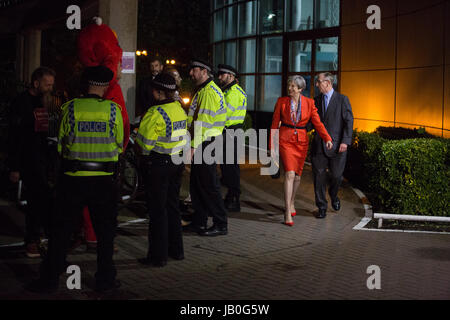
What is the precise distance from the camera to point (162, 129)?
265 inches

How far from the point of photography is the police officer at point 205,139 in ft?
26.2

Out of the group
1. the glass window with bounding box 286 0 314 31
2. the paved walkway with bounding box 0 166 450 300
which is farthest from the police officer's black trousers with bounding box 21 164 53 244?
the glass window with bounding box 286 0 314 31

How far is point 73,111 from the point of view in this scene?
5828mm

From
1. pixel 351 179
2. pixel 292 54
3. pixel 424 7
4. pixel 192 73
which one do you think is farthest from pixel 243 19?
pixel 192 73

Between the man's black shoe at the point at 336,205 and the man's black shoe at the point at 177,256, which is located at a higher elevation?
the man's black shoe at the point at 336,205

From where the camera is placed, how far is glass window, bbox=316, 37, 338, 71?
18719mm

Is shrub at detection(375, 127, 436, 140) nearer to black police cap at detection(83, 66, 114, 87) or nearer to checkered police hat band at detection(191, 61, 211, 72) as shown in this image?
checkered police hat band at detection(191, 61, 211, 72)

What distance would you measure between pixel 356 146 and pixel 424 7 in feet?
10.6

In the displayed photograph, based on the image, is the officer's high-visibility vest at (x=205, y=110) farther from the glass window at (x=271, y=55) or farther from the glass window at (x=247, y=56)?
the glass window at (x=247, y=56)

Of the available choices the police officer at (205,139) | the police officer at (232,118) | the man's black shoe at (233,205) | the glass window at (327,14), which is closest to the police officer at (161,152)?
the police officer at (205,139)

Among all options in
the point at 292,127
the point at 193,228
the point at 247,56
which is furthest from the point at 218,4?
the point at 193,228

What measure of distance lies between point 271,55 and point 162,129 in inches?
619

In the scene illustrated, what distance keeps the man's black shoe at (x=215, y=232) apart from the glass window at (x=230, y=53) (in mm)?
16606

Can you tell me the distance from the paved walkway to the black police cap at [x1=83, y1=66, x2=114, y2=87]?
1744mm
